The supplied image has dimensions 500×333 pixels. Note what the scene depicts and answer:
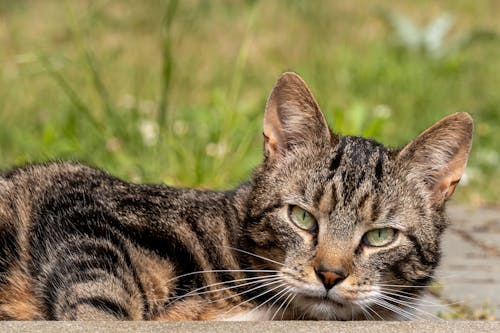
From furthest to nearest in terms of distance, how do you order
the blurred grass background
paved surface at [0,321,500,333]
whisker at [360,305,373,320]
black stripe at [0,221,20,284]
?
the blurred grass background, black stripe at [0,221,20,284], whisker at [360,305,373,320], paved surface at [0,321,500,333]

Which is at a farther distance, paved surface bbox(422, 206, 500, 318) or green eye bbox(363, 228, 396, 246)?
paved surface bbox(422, 206, 500, 318)

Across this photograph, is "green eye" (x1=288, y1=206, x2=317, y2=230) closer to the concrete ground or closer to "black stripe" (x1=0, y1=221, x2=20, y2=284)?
the concrete ground

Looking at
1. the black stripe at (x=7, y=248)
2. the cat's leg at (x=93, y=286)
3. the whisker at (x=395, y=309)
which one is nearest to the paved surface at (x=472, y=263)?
the whisker at (x=395, y=309)

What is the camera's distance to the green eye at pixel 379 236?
3449 mm

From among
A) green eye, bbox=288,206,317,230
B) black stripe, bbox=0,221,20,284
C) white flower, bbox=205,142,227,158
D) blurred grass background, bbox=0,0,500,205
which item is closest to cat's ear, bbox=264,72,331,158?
green eye, bbox=288,206,317,230

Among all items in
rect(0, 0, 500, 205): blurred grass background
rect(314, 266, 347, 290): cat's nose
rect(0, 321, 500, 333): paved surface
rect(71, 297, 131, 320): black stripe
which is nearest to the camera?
rect(0, 321, 500, 333): paved surface

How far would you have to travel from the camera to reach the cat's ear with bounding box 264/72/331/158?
144 inches

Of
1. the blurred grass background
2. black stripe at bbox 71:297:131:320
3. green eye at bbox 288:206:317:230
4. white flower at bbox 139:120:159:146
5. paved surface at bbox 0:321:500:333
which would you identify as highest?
the blurred grass background

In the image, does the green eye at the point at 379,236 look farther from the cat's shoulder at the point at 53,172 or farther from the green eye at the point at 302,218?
the cat's shoulder at the point at 53,172

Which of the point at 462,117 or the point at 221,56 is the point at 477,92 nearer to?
the point at 221,56

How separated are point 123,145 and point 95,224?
9.30 ft

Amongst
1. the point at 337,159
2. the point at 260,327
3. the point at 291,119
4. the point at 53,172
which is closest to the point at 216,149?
the point at 53,172

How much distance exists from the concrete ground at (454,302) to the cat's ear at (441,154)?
43 centimetres

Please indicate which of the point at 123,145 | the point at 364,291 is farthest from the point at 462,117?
the point at 123,145
